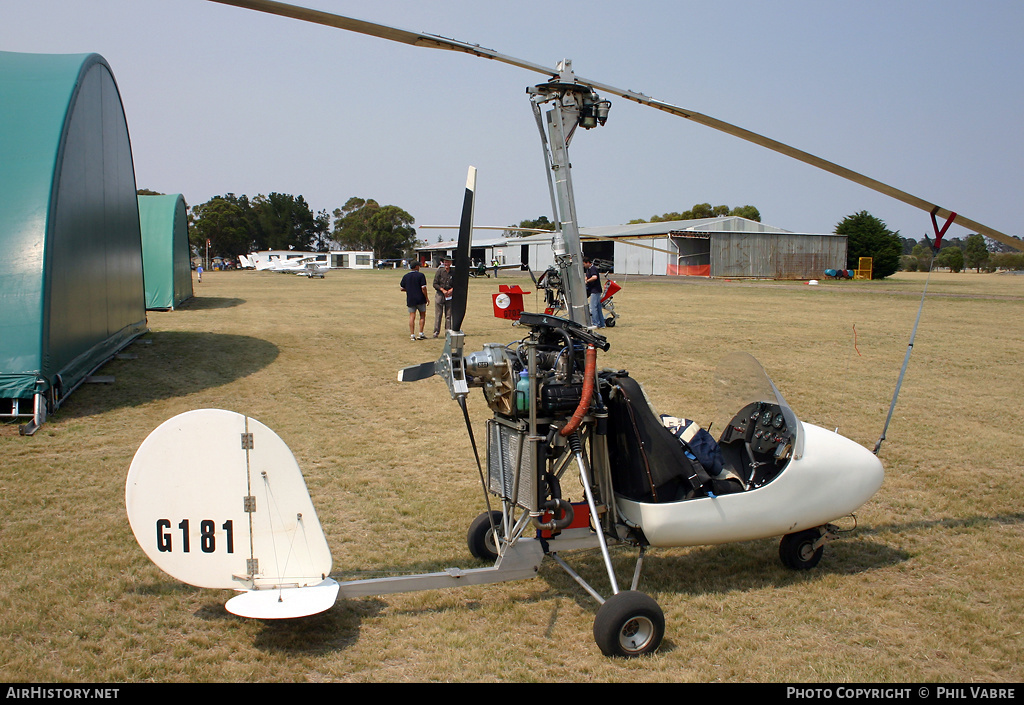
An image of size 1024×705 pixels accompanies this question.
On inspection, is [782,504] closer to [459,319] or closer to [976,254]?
[459,319]

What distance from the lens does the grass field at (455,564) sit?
393 centimetres

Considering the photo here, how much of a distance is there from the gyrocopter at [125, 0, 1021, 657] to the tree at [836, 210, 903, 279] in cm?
5423

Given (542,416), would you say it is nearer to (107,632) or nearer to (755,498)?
(755,498)

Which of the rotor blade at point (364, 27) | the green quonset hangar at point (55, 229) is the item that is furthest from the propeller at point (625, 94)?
the green quonset hangar at point (55, 229)

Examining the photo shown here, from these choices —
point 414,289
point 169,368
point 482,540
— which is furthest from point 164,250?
point 482,540

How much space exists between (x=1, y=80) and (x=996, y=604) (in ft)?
44.7

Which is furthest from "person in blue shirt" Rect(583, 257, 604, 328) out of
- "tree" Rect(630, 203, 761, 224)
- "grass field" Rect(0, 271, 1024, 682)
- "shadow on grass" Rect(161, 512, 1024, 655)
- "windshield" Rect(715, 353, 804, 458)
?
"tree" Rect(630, 203, 761, 224)

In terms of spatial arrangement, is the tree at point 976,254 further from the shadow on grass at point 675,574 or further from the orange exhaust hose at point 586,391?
the orange exhaust hose at point 586,391

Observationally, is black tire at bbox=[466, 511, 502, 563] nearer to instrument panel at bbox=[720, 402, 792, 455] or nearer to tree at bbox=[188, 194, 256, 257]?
instrument panel at bbox=[720, 402, 792, 455]

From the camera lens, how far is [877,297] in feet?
101

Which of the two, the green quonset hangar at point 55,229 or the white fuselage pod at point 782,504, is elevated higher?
the green quonset hangar at point 55,229

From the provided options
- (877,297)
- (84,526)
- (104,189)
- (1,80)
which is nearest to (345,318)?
(104,189)

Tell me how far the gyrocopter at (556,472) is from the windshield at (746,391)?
0.02 metres

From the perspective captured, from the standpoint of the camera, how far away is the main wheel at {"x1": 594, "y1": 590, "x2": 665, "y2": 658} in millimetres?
3932
